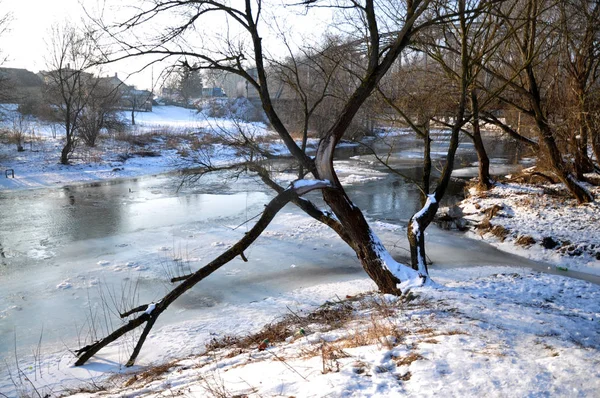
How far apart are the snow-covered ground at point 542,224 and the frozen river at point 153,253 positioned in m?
0.77

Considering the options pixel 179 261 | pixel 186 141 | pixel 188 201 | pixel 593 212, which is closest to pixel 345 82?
pixel 179 261

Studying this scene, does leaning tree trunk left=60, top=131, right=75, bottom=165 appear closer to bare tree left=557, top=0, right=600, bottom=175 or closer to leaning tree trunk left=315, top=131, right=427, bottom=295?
leaning tree trunk left=315, top=131, right=427, bottom=295

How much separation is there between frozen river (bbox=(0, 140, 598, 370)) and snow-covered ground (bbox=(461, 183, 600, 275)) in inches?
30.2

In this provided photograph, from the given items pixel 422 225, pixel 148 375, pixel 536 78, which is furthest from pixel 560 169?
pixel 148 375

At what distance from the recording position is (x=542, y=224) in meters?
12.8

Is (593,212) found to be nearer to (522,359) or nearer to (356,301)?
(356,301)

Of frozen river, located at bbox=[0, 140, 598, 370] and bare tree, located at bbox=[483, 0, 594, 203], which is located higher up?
bare tree, located at bbox=[483, 0, 594, 203]

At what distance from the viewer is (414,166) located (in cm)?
2775

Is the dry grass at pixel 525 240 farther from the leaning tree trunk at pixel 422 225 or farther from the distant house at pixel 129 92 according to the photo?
the distant house at pixel 129 92

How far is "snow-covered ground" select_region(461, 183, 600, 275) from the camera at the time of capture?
11016 mm

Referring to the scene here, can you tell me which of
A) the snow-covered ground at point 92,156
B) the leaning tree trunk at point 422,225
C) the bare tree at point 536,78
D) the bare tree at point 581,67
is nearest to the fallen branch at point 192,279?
the leaning tree trunk at point 422,225

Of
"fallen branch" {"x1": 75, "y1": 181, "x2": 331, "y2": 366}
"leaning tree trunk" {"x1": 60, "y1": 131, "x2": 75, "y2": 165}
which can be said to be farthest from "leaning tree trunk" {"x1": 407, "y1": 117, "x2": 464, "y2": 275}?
"leaning tree trunk" {"x1": 60, "y1": 131, "x2": 75, "y2": 165}

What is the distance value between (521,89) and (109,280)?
35.4ft

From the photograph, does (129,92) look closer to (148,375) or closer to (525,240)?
(148,375)
